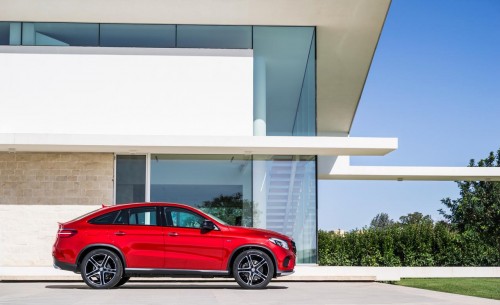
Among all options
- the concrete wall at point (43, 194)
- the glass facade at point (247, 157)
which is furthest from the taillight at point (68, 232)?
the concrete wall at point (43, 194)

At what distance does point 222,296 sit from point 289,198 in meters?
9.20

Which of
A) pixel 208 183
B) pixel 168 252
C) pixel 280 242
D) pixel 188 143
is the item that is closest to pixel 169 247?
pixel 168 252

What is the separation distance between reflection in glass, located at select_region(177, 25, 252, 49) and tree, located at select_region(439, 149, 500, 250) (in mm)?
13648

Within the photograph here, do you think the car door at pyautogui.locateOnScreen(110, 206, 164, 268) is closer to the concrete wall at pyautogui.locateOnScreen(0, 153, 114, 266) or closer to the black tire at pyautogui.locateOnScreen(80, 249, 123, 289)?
the black tire at pyautogui.locateOnScreen(80, 249, 123, 289)

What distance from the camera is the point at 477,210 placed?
108 ft

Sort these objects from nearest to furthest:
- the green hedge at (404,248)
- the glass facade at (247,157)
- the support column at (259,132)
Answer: the glass facade at (247,157), the support column at (259,132), the green hedge at (404,248)

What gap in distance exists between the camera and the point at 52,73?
22094 millimetres

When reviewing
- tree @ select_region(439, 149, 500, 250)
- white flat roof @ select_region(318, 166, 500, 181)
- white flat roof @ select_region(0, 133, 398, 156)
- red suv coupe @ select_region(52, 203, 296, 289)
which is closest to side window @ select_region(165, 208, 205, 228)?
red suv coupe @ select_region(52, 203, 296, 289)

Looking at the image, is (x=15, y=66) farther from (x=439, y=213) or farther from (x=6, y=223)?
(x=439, y=213)

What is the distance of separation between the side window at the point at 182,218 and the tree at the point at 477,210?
1893 centimetres

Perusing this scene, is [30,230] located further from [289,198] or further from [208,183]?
[289,198]

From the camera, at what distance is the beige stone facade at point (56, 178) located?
21625mm

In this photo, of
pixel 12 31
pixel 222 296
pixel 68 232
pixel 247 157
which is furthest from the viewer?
pixel 12 31

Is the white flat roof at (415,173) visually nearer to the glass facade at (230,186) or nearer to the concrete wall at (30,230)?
the glass facade at (230,186)
